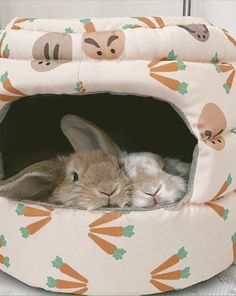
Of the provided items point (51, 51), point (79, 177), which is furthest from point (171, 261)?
point (51, 51)

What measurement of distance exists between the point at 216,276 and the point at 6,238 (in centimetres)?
45

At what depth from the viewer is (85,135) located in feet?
3.40

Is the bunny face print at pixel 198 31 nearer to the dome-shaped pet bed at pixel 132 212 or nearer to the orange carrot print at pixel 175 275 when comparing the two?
the dome-shaped pet bed at pixel 132 212

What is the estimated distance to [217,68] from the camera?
88cm

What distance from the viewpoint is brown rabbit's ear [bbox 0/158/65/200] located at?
0.89m

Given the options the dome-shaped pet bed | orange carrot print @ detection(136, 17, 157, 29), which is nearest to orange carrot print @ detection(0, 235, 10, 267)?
the dome-shaped pet bed

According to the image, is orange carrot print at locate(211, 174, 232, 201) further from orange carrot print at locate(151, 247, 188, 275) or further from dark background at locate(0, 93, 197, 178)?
dark background at locate(0, 93, 197, 178)

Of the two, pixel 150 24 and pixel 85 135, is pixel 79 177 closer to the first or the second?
pixel 85 135

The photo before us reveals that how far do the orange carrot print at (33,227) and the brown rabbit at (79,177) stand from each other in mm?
57

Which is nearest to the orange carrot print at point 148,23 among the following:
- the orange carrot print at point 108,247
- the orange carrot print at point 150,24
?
the orange carrot print at point 150,24

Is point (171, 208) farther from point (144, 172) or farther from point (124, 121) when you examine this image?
point (124, 121)

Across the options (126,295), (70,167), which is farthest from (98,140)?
(126,295)

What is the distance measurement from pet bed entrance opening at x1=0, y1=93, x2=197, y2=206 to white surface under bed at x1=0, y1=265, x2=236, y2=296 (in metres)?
0.32

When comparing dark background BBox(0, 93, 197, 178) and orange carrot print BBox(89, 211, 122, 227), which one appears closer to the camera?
orange carrot print BBox(89, 211, 122, 227)
